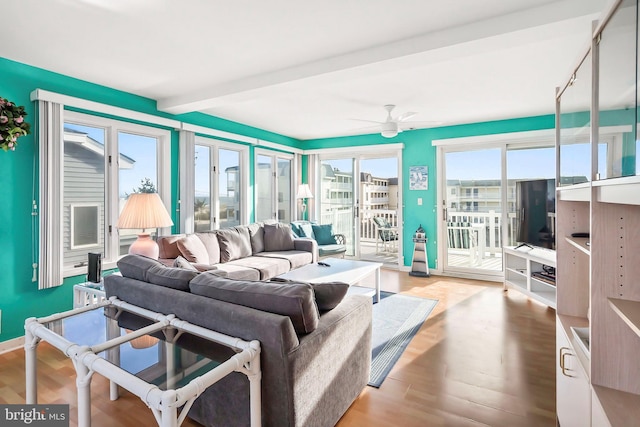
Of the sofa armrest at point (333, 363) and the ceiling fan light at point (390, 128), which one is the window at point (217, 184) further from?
the sofa armrest at point (333, 363)

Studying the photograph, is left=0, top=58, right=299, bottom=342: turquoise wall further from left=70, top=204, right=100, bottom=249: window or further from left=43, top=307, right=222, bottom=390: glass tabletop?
left=43, top=307, right=222, bottom=390: glass tabletop

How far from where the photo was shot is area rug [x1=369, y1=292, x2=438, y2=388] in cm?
254

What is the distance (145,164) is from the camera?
160 inches

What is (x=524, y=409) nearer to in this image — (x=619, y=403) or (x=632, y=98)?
(x=619, y=403)

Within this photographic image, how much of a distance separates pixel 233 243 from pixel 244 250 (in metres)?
0.22

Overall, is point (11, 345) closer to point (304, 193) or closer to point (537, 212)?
point (304, 193)

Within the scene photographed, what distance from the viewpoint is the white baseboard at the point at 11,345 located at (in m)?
2.82

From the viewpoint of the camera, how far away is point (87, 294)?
9.76 feet

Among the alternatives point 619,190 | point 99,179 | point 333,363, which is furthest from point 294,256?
point 619,190

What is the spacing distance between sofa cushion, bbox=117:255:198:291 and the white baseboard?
156 centimetres

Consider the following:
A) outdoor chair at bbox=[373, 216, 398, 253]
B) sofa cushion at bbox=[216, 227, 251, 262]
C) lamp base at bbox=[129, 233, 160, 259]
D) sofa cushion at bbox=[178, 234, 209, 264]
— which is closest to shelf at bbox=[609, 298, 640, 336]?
lamp base at bbox=[129, 233, 160, 259]

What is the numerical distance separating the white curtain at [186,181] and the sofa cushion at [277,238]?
1123 millimetres

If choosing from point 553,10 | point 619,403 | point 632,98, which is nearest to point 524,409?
point 619,403

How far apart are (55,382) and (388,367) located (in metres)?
2.39
